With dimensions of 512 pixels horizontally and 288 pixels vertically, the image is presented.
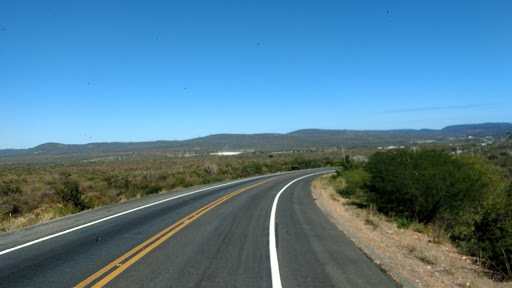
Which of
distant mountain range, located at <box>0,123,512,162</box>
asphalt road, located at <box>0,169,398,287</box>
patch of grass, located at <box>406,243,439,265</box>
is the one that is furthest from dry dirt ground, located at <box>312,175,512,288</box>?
distant mountain range, located at <box>0,123,512,162</box>

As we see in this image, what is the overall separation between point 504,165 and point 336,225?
81.8ft

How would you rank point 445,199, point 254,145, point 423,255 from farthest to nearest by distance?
point 254,145
point 445,199
point 423,255

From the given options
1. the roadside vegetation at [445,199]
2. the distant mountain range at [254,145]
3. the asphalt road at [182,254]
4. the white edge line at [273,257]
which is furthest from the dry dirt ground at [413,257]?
the distant mountain range at [254,145]

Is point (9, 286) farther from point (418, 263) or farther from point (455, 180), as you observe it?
point (455, 180)

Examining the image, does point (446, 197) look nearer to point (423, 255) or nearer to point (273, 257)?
point (423, 255)

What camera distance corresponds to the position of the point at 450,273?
22.5 feet

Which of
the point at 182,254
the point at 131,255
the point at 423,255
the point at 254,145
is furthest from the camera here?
the point at 254,145

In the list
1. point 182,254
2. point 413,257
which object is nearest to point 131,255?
point 182,254

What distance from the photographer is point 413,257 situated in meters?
7.93

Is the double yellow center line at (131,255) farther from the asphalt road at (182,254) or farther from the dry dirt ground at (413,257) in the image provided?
the dry dirt ground at (413,257)

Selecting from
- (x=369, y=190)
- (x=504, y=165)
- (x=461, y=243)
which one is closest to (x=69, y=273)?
(x=461, y=243)

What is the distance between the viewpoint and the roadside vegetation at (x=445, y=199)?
9.27 meters

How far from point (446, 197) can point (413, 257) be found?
6.37m

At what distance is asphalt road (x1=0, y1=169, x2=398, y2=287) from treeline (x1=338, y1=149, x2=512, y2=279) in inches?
145
